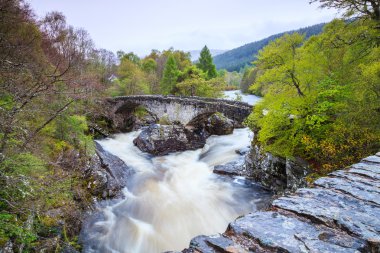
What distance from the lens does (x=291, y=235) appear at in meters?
2.43

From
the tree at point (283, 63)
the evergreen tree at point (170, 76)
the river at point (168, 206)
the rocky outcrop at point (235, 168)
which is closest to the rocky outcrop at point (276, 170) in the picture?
the rocky outcrop at point (235, 168)

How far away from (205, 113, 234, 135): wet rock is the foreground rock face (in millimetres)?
23419

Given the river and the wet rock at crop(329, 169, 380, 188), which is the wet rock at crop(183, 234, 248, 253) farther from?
the river

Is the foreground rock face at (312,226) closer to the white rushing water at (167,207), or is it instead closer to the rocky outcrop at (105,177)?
the white rushing water at (167,207)

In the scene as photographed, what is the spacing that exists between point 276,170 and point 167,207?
581cm

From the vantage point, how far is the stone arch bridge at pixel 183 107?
22.5 m

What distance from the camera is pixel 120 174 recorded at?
50.2 ft

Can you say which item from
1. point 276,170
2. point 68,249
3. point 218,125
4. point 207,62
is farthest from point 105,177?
point 207,62

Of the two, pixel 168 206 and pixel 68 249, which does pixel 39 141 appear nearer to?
pixel 68 249

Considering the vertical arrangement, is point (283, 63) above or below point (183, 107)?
above

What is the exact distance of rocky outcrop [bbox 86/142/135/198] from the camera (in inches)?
483

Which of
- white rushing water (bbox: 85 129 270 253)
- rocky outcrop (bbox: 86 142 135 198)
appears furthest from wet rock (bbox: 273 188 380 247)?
rocky outcrop (bbox: 86 142 135 198)

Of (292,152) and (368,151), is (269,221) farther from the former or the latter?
(292,152)

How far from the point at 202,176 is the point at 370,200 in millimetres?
14099
